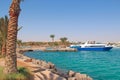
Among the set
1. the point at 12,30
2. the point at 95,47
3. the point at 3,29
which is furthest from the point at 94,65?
the point at 95,47

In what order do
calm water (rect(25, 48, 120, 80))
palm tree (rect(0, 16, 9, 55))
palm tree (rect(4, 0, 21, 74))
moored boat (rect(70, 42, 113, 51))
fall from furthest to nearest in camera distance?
1. moored boat (rect(70, 42, 113, 51))
2. palm tree (rect(0, 16, 9, 55))
3. calm water (rect(25, 48, 120, 80))
4. palm tree (rect(4, 0, 21, 74))

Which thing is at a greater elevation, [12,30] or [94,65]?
[12,30]

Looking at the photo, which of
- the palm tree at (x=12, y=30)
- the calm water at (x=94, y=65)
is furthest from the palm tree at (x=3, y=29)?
the palm tree at (x=12, y=30)

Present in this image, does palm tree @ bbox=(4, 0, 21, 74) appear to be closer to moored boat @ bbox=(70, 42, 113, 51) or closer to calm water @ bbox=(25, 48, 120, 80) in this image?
calm water @ bbox=(25, 48, 120, 80)

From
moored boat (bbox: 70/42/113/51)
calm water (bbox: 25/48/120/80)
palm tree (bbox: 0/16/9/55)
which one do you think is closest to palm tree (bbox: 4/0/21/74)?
calm water (bbox: 25/48/120/80)

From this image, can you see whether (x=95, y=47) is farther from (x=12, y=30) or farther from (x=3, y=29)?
(x=12, y=30)

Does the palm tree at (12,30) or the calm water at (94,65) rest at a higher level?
the palm tree at (12,30)

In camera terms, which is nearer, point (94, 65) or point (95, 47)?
point (94, 65)

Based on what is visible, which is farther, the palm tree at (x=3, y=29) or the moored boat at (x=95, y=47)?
the moored boat at (x=95, y=47)

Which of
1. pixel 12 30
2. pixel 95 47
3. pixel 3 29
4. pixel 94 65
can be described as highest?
pixel 3 29

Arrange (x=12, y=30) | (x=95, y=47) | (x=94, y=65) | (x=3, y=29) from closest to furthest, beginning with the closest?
(x=12, y=30)
(x=3, y=29)
(x=94, y=65)
(x=95, y=47)

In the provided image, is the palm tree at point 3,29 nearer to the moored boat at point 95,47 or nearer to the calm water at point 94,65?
the calm water at point 94,65

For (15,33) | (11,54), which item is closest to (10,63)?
(11,54)

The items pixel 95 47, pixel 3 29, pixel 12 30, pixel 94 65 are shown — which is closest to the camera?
pixel 12 30
